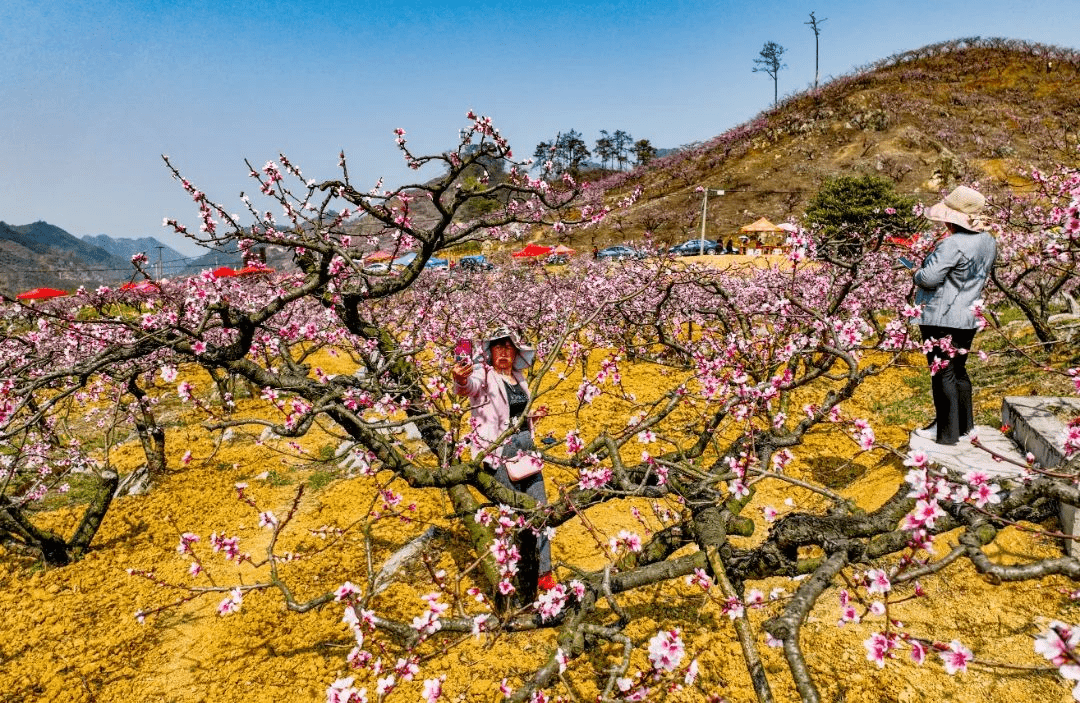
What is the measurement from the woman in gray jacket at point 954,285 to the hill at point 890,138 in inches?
1263

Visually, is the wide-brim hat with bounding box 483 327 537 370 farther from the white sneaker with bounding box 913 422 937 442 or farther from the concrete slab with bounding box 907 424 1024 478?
the white sneaker with bounding box 913 422 937 442

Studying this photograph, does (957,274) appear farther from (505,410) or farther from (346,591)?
(346,591)

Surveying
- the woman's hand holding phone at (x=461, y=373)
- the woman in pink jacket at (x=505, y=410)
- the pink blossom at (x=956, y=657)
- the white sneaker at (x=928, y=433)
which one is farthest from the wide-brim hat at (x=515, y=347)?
the white sneaker at (x=928, y=433)

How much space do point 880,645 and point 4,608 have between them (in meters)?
7.44

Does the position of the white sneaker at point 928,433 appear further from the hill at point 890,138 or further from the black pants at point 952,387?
the hill at point 890,138

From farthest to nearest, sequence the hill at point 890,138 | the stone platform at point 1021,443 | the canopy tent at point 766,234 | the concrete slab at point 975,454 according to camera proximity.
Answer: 1. the hill at point 890,138
2. the canopy tent at point 766,234
3. the concrete slab at point 975,454
4. the stone platform at point 1021,443

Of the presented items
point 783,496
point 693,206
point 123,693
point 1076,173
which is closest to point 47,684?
point 123,693

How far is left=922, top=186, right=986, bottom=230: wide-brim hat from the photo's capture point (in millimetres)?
4090

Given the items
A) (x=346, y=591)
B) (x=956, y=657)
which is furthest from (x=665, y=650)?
(x=346, y=591)

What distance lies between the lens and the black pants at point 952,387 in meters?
4.33

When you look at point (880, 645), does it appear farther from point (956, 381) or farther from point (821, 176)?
point (821, 176)

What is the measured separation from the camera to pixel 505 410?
4234 millimetres

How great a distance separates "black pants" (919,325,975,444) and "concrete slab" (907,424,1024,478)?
0.10 m

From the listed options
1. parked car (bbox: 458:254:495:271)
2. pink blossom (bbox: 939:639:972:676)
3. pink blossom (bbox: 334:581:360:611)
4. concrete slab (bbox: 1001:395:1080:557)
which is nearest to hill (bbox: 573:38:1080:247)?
parked car (bbox: 458:254:495:271)
